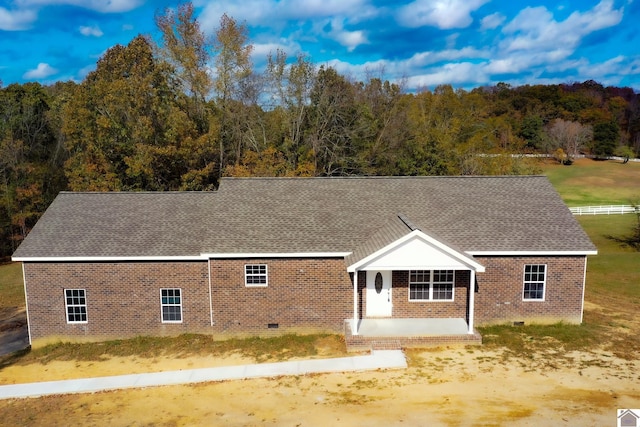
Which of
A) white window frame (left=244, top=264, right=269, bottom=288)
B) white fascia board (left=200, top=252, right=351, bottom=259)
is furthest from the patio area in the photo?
white window frame (left=244, top=264, right=269, bottom=288)

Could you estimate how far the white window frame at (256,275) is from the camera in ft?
61.4

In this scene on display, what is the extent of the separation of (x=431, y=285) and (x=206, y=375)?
9.18 metres

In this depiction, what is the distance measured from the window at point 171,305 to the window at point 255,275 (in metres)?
2.93

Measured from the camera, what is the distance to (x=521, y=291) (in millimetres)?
19016

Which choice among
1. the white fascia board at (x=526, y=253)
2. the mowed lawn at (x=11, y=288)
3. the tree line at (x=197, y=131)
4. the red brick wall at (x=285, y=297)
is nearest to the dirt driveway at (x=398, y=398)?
→ the red brick wall at (x=285, y=297)

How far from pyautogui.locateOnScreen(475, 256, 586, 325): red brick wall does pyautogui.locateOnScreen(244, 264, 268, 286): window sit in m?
8.57

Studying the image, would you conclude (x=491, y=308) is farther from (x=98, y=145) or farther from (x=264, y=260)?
(x=98, y=145)

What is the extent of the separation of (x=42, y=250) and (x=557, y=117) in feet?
337

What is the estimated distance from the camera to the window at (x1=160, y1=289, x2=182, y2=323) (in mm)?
19250

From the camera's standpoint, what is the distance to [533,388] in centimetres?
1392

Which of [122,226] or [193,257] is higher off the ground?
[122,226]

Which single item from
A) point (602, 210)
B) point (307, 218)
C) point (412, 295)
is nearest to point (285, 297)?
point (307, 218)

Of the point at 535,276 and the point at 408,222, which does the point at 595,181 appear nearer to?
the point at 535,276

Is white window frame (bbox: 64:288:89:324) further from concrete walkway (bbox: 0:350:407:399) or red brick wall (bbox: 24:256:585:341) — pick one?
concrete walkway (bbox: 0:350:407:399)
